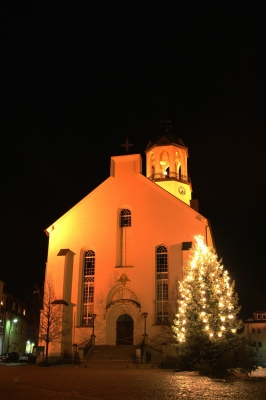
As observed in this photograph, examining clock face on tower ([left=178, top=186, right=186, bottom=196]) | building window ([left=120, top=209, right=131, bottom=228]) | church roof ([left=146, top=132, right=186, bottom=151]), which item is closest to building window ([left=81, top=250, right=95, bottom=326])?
building window ([left=120, top=209, right=131, bottom=228])

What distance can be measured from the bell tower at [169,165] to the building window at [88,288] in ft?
37.8

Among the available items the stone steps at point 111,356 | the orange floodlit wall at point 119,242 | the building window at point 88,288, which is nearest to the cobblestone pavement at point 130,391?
the stone steps at point 111,356

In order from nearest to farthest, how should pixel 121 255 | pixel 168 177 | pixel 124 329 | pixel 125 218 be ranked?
pixel 124 329
pixel 121 255
pixel 125 218
pixel 168 177

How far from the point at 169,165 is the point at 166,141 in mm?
2448

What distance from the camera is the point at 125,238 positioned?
29.5 metres

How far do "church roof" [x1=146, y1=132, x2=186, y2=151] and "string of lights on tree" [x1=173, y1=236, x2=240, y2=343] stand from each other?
71.5 feet

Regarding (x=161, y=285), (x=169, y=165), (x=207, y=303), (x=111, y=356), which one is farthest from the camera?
(x=169, y=165)

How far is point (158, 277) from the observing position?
2816 cm

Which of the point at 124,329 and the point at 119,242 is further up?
the point at 119,242

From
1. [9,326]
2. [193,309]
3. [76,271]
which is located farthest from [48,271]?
[9,326]

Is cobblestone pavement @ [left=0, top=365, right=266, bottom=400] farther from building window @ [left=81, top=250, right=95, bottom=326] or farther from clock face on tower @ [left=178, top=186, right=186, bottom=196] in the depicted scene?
clock face on tower @ [left=178, top=186, right=186, bottom=196]

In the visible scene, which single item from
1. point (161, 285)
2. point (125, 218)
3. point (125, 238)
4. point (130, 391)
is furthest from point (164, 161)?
point (130, 391)

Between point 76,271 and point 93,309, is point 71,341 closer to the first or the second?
point 93,309

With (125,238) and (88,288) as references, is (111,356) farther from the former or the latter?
(125,238)
